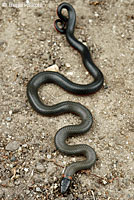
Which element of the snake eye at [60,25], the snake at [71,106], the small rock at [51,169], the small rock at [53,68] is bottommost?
the small rock at [51,169]

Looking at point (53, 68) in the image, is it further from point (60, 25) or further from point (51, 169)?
point (51, 169)

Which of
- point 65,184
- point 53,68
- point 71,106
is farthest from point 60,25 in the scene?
point 65,184

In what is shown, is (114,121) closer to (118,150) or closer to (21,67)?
(118,150)

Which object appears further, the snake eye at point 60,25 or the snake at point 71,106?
the snake eye at point 60,25

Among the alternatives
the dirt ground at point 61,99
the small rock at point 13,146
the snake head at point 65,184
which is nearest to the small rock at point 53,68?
the dirt ground at point 61,99

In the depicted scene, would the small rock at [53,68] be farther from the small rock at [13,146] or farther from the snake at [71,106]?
the small rock at [13,146]
